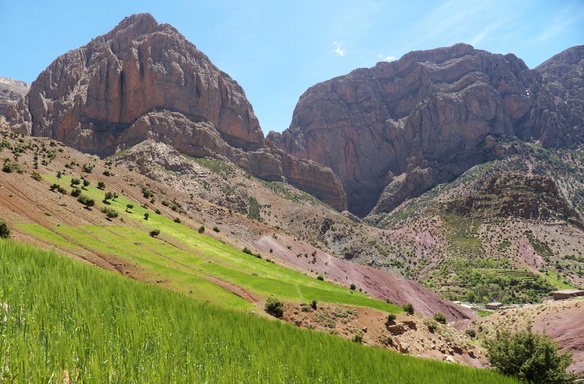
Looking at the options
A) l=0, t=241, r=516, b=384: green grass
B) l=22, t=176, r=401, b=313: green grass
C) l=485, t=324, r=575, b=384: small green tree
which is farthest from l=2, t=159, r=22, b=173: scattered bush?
l=485, t=324, r=575, b=384: small green tree

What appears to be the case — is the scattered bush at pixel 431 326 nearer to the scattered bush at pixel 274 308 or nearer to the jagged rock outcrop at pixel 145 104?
the scattered bush at pixel 274 308

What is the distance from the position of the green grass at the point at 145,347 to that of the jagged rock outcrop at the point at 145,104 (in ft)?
421

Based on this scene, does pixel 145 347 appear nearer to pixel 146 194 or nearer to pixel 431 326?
pixel 431 326

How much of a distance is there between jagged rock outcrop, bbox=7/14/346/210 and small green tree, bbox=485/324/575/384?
415 ft

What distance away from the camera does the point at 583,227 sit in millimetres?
123062

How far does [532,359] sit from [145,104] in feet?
500

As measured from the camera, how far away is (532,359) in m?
14.5

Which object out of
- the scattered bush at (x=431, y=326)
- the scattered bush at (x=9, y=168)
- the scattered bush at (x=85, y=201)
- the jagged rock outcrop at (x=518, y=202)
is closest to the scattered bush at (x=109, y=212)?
the scattered bush at (x=85, y=201)

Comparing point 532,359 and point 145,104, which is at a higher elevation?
point 145,104

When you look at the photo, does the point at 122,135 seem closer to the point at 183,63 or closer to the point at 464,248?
the point at 183,63

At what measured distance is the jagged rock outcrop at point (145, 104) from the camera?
431ft

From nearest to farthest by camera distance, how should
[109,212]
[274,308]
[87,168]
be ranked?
1. [274,308]
2. [109,212]
3. [87,168]

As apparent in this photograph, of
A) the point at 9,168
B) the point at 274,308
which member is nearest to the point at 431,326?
the point at 274,308

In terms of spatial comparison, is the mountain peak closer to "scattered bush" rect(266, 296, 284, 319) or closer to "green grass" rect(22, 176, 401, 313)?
"green grass" rect(22, 176, 401, 313)
